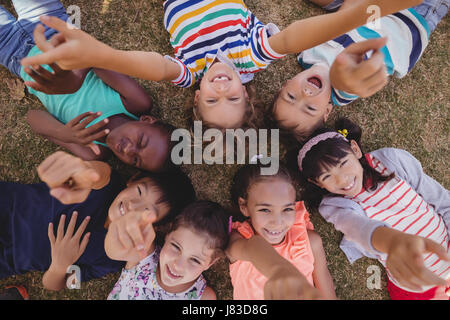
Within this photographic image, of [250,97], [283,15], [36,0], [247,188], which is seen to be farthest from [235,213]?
[36,0]

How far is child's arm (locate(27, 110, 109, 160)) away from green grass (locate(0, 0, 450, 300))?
214mm

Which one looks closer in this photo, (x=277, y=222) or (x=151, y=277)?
(x=277, y=222)

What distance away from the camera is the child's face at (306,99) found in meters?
1.66

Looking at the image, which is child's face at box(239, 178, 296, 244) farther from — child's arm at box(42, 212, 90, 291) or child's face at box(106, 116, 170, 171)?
child's arm at box(42, 212, 90, 291)

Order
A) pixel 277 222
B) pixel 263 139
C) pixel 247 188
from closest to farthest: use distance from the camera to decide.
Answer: pixel 277 222, pixel 247 188, pixel 263 139

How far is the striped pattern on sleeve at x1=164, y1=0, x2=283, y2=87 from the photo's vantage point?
1745mm

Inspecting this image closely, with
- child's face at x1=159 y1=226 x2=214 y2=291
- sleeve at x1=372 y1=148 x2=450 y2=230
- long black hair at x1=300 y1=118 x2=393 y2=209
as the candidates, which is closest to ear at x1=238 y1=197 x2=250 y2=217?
child's face at x1=159 y1=226 x2=214 y2=291

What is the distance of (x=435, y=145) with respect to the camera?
2.09m

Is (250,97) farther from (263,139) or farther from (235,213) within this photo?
(235,213)

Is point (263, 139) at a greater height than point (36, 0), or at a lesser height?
lesser
